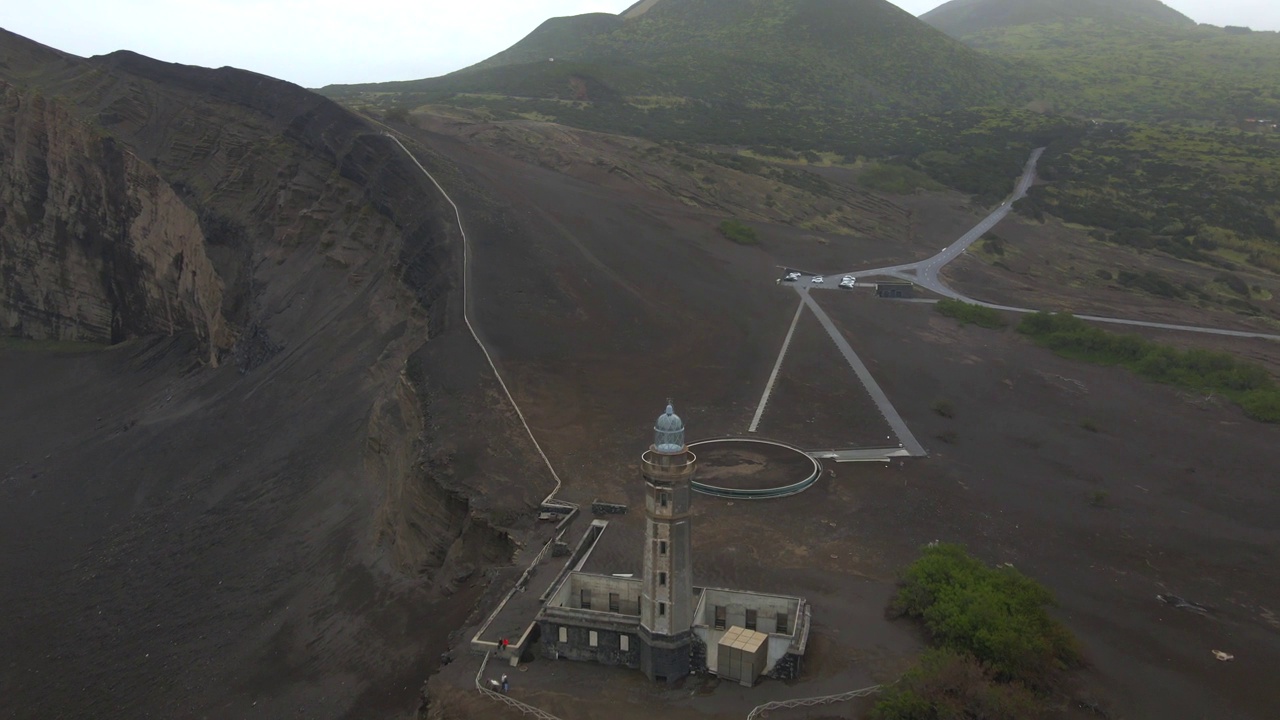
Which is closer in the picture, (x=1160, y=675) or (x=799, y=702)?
(x=799, y=702)

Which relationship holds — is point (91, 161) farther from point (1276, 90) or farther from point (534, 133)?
point (1276, 90)

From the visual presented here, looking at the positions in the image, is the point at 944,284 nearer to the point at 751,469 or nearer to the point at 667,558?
the point at 751,469

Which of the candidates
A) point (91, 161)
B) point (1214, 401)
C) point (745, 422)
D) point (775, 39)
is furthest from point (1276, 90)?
point (91, 161)

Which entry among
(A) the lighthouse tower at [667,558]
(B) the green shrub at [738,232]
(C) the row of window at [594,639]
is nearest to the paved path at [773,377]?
(B) the green shrub at [738,232]

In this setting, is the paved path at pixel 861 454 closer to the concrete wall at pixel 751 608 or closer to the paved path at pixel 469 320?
the paved path at pixel 469 320

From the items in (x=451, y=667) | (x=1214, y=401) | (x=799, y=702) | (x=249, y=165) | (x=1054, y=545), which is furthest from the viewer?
(x=249, y=165)

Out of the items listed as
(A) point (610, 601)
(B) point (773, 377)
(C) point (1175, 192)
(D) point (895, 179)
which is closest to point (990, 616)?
(A) point (610, 601)
